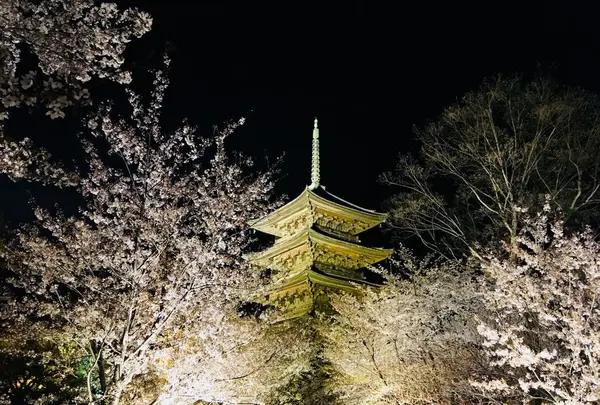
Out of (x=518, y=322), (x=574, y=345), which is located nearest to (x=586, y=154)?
(x=518, y=322)

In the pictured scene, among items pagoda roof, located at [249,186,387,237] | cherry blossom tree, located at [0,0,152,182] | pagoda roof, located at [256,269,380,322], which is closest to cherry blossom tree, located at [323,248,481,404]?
pagoda roof, located at [256,269,380,322]

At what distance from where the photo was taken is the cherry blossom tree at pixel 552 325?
7410 millimetres

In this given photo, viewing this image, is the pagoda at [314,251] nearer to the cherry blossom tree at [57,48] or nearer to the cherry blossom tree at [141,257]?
the cherry blossom tree at [141,257]

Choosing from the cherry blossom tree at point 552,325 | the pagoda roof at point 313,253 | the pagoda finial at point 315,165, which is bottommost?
the cherry blossom tree at point 552,325

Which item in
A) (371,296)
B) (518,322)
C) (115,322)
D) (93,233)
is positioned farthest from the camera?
(371,296)

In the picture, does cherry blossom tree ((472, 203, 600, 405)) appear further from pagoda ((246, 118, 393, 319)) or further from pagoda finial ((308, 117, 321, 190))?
pagoda finial ((308, 117, 321, 190))

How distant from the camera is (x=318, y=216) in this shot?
18.0 m

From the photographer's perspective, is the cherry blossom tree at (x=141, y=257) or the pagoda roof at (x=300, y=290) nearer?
the cherry blossom tree at (x=141, y=257)

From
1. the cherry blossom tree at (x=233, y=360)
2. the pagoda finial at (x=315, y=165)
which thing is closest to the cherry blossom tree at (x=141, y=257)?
the cherry blossom tree at (x=233, y=360)

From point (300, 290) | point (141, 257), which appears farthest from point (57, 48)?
point (300, 290)

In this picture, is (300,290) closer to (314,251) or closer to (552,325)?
(314,251)

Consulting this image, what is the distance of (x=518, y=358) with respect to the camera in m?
7.88

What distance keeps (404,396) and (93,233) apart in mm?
7422

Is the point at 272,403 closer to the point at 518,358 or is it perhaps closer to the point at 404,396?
the point at 404,396
